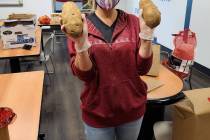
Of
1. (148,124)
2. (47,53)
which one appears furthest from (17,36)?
(148,124)

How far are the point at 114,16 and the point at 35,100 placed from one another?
2.48ft

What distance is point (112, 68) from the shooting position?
1055 millimetres

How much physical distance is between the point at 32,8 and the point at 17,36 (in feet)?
13.6

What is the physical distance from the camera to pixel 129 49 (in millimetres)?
1062

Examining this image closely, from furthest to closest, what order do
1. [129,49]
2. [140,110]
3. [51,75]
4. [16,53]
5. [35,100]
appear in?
[51,75] → [16,53] → [35,100] → [140,110] → [129,49]

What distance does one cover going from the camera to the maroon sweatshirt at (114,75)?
104 centimetres

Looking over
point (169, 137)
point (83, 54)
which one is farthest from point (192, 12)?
point (83, 54)

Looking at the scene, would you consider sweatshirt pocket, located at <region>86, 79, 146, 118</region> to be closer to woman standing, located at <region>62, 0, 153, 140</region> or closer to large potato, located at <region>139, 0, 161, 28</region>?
woman standing, located at <region>62, 0, 153, 140</region>

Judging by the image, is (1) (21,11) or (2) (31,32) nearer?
(2) (31,32)

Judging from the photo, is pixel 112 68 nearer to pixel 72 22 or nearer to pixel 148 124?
pixel 72 22

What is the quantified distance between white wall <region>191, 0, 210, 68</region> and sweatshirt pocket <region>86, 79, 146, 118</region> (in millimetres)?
2875

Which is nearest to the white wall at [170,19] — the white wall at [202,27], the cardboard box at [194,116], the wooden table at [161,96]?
the white wall at [202,27]

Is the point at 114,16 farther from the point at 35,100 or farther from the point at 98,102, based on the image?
the point at 35,100

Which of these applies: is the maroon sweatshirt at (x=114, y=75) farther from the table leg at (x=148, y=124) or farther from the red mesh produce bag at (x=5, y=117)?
the table leg at (x=148, y=124)
